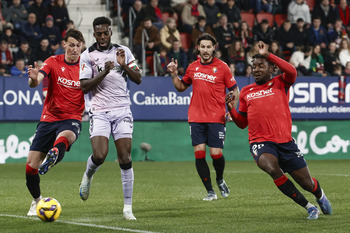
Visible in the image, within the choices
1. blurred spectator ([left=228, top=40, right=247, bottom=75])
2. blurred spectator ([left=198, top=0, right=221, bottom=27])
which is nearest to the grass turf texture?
blurred spectator ([left=228, top=40, right=247, bottom=75])

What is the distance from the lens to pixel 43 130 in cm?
978

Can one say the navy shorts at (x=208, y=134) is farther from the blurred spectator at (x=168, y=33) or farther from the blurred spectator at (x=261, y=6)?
the blurred spectator at (x=261, y=6)

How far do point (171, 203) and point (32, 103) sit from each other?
10.5 meters

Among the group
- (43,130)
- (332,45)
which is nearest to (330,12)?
(332,45)

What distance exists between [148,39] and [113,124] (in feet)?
46.0

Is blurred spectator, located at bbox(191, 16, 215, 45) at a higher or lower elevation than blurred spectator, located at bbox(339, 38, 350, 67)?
higher

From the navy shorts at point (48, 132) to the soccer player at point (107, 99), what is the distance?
0.57 metres

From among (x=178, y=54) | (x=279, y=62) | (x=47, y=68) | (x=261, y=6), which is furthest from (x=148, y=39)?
(x=279, y=62)

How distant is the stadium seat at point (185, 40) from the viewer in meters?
24.5

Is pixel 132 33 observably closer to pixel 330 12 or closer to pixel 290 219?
pixel 330 12

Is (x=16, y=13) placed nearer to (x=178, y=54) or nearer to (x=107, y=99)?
(x=178, y=54)

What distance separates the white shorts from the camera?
30.0 feet

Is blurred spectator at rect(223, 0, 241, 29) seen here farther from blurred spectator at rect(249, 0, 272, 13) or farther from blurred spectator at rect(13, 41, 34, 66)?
blurred spectator at rect(13, 41, 34, 66)

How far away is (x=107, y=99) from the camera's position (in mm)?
9250
